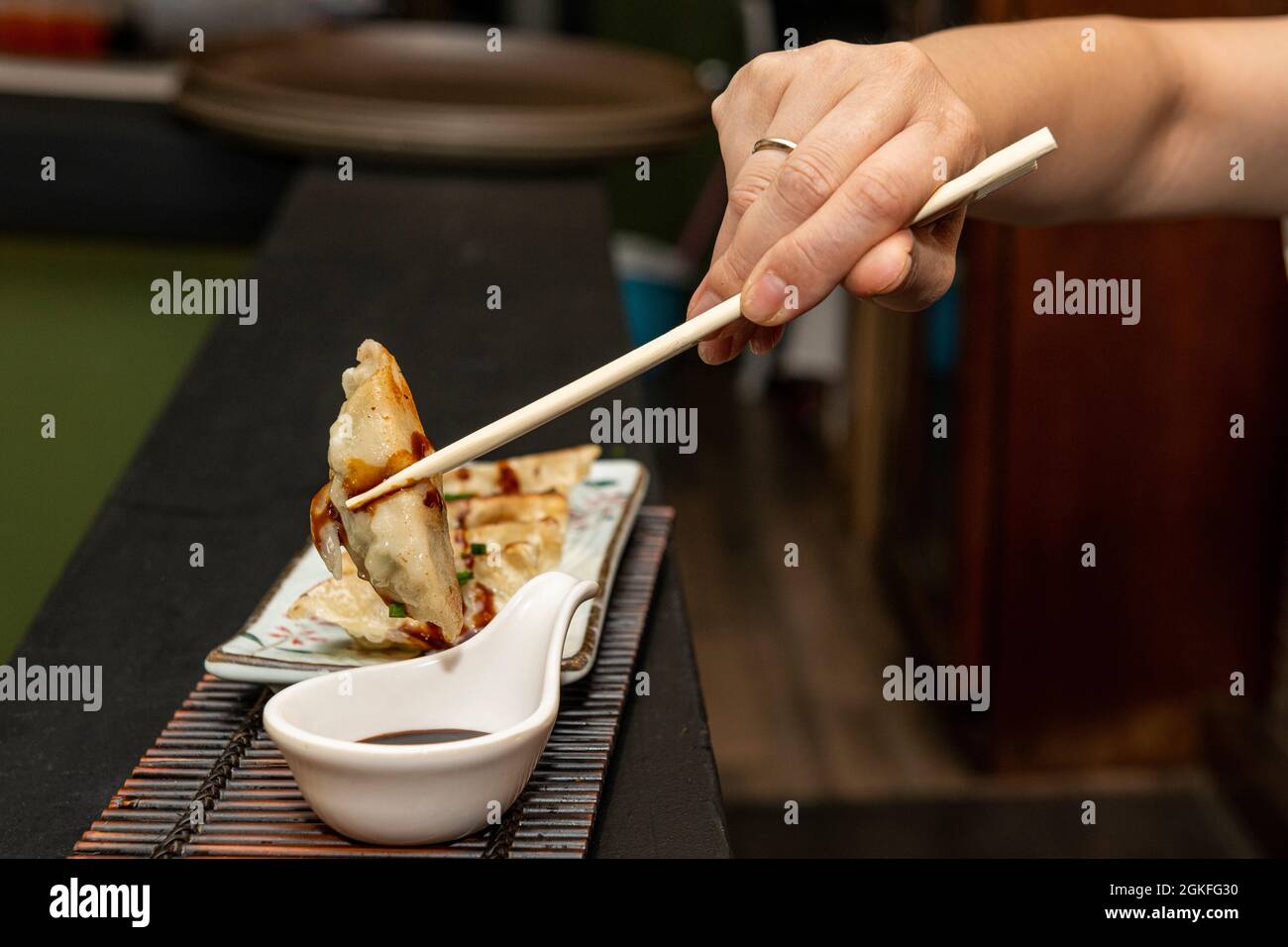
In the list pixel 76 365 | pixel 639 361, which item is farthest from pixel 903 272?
pixel 76 365

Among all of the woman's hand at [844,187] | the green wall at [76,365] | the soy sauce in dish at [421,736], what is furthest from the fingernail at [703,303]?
the green wall at [76,365]

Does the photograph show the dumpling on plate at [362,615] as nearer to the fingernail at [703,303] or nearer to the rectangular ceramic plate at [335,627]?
the rectangular ceramic plate at [335,627]

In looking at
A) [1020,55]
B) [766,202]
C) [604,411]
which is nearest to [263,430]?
[604,411]

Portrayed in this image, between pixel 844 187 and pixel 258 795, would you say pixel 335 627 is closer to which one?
pixel 258 795

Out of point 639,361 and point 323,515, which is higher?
point 639,361

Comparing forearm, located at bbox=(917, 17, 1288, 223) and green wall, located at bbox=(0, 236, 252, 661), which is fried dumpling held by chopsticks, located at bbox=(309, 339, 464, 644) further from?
green wall, located at bbox=(0, 236, 252, 661)
